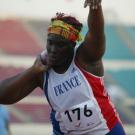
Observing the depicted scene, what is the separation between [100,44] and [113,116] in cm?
52

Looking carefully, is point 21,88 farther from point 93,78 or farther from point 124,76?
point 124,76

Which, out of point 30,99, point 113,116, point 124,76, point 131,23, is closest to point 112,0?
point 131,23

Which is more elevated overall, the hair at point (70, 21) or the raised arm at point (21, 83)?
the hair at point (70, 21)

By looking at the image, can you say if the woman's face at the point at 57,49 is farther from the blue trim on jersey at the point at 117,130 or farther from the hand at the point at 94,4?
the blue trim on jersey at the point at 117,130

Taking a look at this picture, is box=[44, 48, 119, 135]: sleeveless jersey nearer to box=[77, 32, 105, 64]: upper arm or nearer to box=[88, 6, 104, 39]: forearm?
box=[77, 32, 105, 64]: upper arm

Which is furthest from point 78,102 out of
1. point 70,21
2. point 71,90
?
point 70,21

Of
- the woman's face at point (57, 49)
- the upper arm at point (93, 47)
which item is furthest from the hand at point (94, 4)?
the woman's face at point (57, 49)

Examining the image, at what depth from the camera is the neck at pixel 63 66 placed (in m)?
4.55

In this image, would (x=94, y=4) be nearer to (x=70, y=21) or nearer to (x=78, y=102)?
(x=70, y=21)

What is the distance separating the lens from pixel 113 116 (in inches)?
183

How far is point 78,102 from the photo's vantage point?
4531 mm

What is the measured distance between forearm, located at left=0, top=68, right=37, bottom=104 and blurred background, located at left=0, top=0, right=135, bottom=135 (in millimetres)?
3997

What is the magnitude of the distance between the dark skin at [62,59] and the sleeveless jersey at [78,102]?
0.15ft

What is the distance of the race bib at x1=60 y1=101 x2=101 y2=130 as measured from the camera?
14.8 feet
